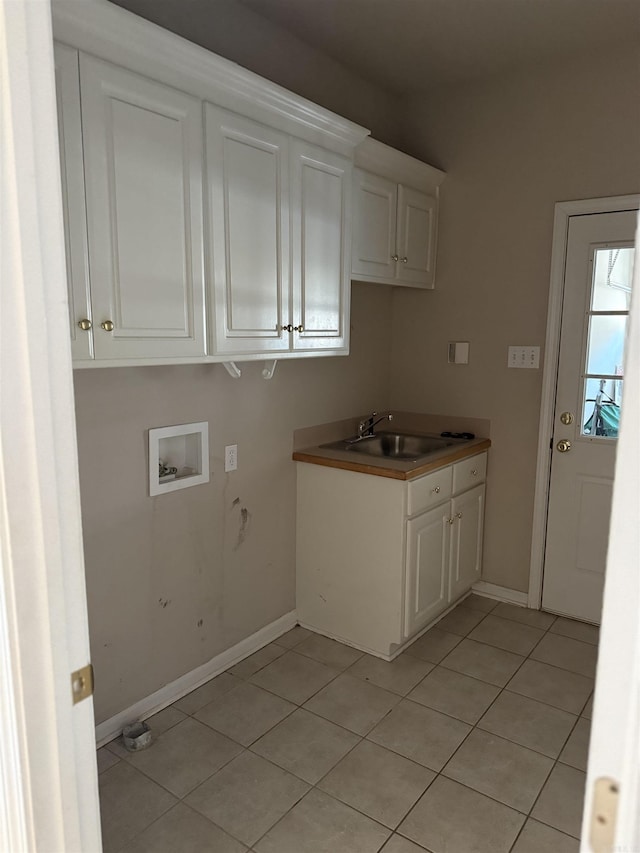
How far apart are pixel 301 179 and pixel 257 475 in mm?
1270

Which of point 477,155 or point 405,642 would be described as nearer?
point 405,642

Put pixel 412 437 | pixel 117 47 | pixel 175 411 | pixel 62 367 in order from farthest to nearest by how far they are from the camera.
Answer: pixel 412 437
pixel 175 411
pixel 117 47
pixel 62 367

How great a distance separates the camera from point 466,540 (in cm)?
326

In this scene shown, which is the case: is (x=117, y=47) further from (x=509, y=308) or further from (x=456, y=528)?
(x=456, y=528)

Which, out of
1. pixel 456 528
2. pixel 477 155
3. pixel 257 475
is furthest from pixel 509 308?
pixel 257 475

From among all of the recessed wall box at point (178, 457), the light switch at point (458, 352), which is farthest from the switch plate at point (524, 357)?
the recessed wall box at point (178, 457)

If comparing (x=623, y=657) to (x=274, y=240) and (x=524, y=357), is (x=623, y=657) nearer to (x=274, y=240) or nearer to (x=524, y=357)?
(x=274, y=240)

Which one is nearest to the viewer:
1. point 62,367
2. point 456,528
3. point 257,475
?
point 62,367

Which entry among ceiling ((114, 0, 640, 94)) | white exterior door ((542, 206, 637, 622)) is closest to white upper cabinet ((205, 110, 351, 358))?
ceiling ((114, 0, 640, 94))

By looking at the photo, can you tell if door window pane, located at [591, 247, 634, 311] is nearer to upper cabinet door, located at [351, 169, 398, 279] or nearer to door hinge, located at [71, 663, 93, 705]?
upper cabinet door, located at [351, 169, 398, 279]

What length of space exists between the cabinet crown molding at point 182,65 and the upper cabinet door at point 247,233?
6 centimetres

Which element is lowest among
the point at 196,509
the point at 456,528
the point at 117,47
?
the point at 456,528

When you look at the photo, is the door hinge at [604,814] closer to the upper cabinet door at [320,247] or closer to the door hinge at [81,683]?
the door hinge at [81,683]

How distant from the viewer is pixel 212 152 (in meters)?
2.01
